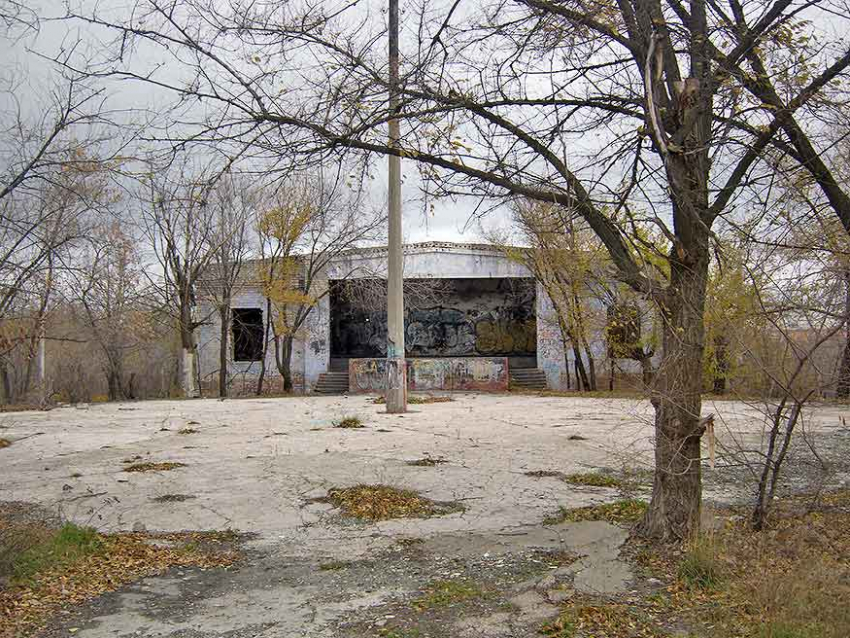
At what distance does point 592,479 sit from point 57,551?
16.2ft

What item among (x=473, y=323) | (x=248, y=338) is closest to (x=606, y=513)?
(x=248, y=338)

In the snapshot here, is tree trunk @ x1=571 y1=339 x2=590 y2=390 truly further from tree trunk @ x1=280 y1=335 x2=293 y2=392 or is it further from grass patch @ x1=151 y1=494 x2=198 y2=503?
grass patch @ x1=151 y1=494 x2=198 y2=503

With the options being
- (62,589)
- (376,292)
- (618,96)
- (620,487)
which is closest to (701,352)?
(618,96)

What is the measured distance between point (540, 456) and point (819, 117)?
5131 millimetres

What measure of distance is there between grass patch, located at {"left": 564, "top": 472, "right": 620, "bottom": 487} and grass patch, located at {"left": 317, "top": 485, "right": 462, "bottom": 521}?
1580mm

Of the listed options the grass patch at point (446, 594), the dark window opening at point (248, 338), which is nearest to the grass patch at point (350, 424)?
the grass patch at point (446, 594)

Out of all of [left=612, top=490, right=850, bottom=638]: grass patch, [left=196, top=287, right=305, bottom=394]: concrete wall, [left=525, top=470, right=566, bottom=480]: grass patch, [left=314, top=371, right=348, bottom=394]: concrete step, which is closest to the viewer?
[left=612, top=490, right=850, bottom=638]: grass patch

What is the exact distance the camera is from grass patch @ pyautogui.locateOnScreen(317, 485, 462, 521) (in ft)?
21.1

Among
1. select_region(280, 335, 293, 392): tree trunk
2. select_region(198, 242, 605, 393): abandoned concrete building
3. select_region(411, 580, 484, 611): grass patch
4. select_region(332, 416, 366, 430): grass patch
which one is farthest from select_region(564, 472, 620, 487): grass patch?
select_region(280, 335, 293, 392): tree trunk

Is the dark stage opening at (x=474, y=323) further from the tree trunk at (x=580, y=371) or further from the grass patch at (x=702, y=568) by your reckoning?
the grass patch at (x=702, y=568)

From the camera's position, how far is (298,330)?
30.4 m

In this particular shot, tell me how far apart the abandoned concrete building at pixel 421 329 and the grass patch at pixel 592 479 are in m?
18.7

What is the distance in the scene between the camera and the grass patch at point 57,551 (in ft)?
15.2

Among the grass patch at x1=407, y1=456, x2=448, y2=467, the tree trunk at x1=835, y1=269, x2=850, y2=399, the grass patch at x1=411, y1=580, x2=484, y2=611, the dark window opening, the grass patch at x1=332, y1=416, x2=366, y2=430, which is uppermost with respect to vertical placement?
the dark window opening
